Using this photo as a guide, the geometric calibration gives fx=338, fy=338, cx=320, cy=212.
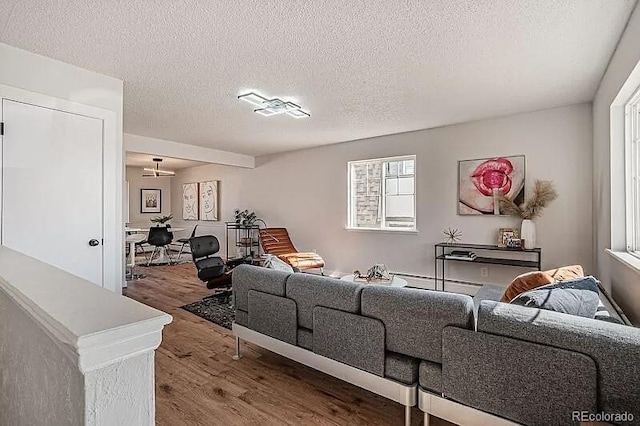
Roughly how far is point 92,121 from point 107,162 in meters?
→ 0.37

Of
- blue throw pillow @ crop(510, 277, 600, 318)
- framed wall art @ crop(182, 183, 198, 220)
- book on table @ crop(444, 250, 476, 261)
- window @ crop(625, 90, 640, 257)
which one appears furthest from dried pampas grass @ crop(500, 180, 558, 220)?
framed wall art @ crop(182, 183, 198, 220)

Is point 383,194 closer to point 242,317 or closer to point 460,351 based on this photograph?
point 242,317

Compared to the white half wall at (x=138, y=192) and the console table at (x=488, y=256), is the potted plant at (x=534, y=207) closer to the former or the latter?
the console table at (x=488, y=256)

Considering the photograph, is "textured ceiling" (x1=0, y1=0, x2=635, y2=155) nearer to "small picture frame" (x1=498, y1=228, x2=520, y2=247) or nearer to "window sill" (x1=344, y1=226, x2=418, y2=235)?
"small picture frame" (x1=498, y1=228, x2=520, y2=247)

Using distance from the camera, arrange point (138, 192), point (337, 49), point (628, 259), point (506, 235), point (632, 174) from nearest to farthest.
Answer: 1. point (628, 259)
2. point (337, 49)
3. point (632, 174)
4. point (506, 235)
5. point (138, 192)

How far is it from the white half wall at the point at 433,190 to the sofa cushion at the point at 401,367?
3.27m

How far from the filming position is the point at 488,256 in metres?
4.58

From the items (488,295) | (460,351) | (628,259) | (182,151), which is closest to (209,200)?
(182,151)

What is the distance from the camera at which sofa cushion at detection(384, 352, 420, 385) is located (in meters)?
1.83

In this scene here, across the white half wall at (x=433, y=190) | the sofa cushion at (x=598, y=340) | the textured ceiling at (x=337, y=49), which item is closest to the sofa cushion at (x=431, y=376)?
the sofa cushion at (x=598, y=340)

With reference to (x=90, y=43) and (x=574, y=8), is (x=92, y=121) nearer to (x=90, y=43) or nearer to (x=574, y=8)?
(x=90, y=43)

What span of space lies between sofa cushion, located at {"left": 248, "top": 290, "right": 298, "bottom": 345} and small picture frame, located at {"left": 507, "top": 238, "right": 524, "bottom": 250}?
10.4ft

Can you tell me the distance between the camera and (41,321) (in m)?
0.84

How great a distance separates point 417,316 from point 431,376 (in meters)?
0.31
